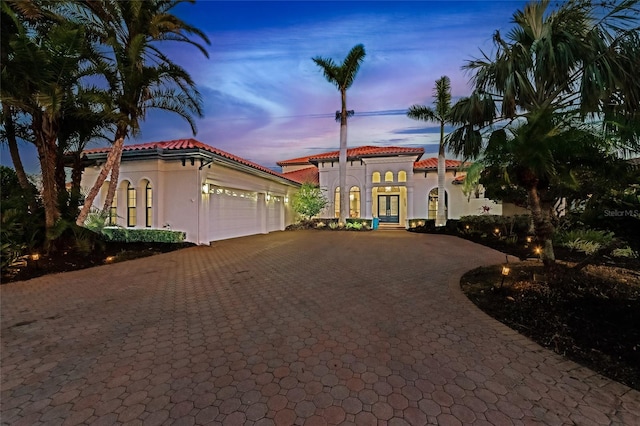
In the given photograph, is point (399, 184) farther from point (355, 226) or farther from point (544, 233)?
point (544, 233)

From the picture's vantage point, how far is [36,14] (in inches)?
310

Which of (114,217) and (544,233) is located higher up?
(114,217)

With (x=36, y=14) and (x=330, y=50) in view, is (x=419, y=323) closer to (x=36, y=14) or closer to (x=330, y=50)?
(x=36, y=14)

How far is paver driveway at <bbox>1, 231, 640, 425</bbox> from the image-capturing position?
242cm

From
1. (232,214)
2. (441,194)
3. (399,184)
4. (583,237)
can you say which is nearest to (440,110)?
(441,194)

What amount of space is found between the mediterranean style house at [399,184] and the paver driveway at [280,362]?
1690cm

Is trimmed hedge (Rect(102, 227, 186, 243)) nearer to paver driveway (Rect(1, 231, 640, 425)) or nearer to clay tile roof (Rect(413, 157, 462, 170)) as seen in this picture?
paver driveway (Rect(1, 231, 640, 425))

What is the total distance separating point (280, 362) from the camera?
10.4 feet

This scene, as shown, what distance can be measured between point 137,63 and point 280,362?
10.6 m

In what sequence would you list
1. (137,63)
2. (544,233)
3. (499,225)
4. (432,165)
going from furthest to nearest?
(432,165)
(499,225)
(137,63)
(544,233)

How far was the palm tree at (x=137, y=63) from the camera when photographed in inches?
349

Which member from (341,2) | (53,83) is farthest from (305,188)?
(53,83)

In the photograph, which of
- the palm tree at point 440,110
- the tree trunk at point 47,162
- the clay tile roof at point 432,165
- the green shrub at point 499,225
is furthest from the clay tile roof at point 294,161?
the tree trunk at point 47,162

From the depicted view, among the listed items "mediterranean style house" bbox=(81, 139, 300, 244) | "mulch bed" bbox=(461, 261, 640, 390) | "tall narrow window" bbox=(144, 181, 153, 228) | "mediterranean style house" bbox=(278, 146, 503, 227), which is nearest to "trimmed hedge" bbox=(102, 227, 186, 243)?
"mediterranean style house" bbox=(81, 139, 300, 244)
